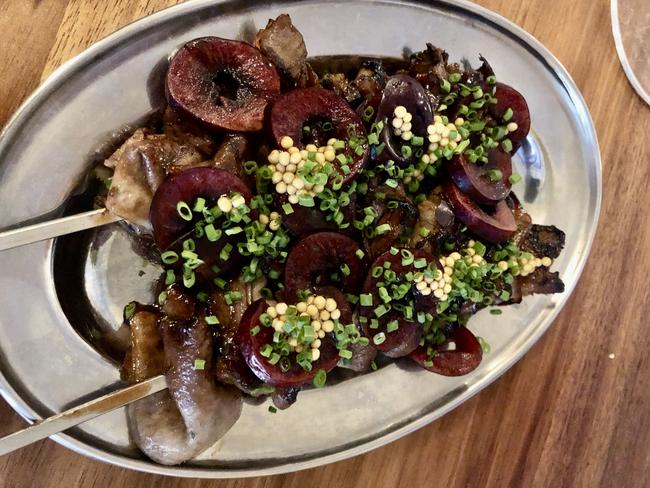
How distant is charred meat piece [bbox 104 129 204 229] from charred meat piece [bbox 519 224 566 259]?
1.39m

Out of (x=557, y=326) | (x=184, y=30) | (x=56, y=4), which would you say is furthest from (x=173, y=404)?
(x=557, y=326)

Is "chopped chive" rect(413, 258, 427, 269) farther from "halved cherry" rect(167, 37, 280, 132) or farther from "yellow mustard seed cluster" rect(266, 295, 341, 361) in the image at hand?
"halved cherry" rect(167, 37, 280, 132)

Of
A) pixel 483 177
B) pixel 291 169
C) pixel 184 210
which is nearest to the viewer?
pixel 184 210

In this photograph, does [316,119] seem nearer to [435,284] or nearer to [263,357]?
[435,284]

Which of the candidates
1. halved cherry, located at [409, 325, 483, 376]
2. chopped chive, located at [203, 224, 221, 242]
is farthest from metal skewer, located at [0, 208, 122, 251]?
halved cherry, located at [409, 325, 483, 376]

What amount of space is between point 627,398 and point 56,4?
324 centimetres

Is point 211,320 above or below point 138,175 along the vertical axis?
below

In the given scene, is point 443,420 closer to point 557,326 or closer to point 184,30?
point 557,326

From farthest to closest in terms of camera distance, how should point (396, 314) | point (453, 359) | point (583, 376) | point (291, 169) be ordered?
1. point (583, 376)
2. point (453, 359)
3. point (396, 314)
4. point (291, 169)

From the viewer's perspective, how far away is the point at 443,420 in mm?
2842

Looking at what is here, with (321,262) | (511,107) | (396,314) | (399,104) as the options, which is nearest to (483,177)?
(511,107)

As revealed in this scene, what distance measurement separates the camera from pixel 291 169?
200 centimetres

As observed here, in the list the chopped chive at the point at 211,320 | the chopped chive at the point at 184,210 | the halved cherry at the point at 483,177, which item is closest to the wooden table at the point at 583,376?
the halved cherry at the point at 483,177

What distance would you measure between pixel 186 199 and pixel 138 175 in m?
0.19
